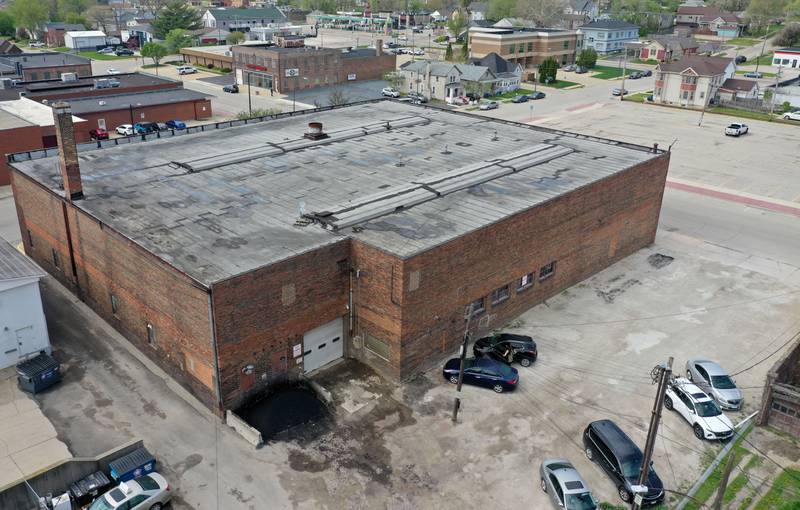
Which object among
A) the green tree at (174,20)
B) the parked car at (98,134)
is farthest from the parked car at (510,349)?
the green tree at (174,20)

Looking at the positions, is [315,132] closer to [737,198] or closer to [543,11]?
[737,198]

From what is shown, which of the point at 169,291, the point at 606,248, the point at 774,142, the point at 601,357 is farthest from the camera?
the point at 774,142

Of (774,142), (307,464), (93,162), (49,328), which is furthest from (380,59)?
(307,464)

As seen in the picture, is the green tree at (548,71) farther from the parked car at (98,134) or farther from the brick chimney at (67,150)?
the brick chimney at (67,150)

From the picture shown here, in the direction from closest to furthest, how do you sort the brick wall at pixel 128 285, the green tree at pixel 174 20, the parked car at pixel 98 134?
the brick wall at pixel 128 285, the parked car at pixel 98 134, the green tree at pixel 174 20

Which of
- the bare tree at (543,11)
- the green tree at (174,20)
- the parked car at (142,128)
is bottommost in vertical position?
the parked car at (142,128)

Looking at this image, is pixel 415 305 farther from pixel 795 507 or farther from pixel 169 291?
pixel 795 507

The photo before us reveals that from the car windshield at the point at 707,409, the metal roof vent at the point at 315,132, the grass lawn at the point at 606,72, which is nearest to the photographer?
the car windshield at the point at 707,409
